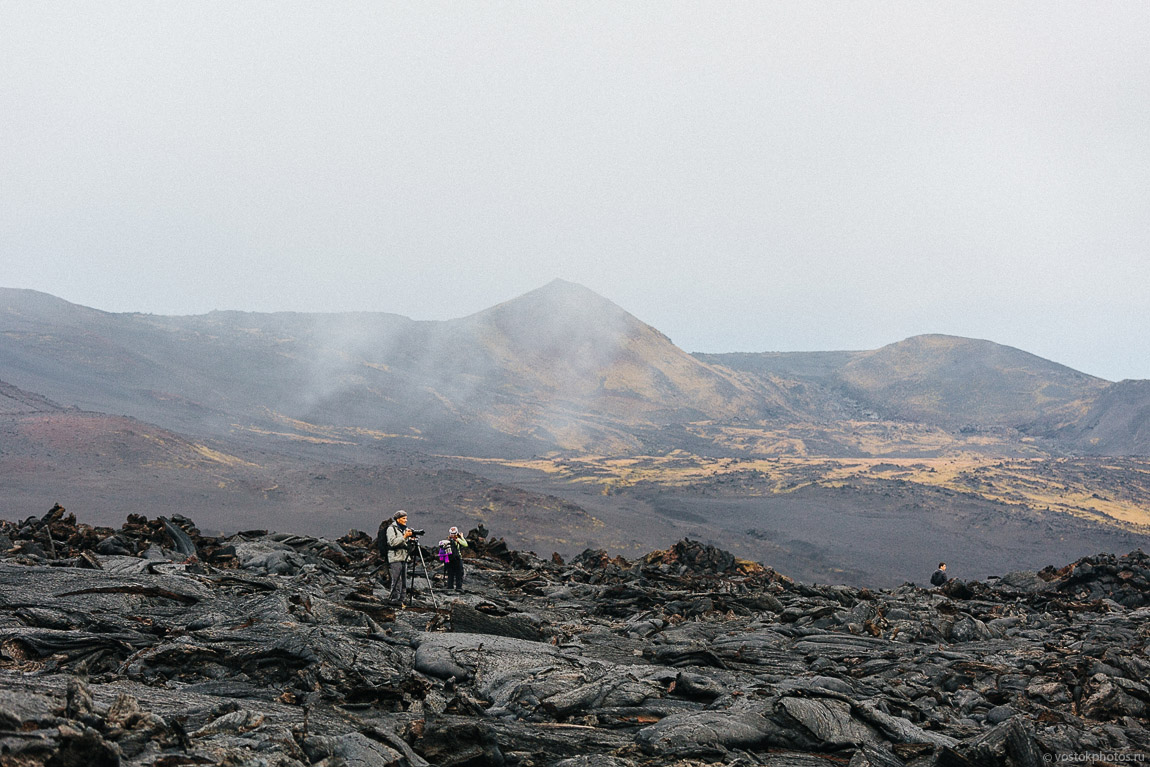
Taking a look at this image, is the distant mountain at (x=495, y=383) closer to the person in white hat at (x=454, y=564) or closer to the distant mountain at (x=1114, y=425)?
the distant mountain at (x=1114, y=425)

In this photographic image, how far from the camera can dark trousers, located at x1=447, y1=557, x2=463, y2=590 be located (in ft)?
49.6

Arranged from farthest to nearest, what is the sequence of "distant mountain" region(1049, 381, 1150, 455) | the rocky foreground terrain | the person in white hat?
"distant mountain" region(1049, 381, 1150, 455) < the person in white hat < the rocky foreground terrain

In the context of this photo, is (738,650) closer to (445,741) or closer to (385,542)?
(385,542)

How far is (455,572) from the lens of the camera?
1520 cm

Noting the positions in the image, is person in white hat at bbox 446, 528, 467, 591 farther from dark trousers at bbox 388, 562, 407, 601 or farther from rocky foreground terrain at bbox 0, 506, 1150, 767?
dark trousers at bbox 388, 562, 407, 601

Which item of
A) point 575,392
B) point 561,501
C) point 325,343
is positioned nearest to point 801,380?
point 575,392

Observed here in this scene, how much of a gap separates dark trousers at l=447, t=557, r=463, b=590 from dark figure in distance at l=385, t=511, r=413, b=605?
275 centimetres

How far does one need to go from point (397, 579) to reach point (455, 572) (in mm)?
3106

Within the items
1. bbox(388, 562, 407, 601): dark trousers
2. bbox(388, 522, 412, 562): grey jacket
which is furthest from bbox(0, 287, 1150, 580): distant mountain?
bbox(388, 522, 412, 562): grey jacket

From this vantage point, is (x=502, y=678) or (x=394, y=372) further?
(x=394, y=372)

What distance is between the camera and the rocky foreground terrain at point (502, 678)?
5.13m

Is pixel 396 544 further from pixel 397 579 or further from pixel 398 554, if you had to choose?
pixel 397 579

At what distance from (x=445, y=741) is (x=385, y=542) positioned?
712 cm

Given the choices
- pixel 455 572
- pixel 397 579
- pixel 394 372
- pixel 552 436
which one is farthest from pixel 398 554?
pixel 394 372
